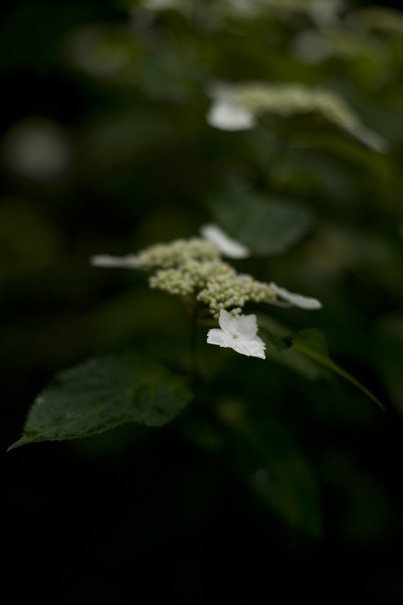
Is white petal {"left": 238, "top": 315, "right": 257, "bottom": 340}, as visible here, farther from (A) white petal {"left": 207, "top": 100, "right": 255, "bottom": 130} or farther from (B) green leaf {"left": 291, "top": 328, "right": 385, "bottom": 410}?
(A) white petal {"left": 207, "top": 100, "right": 255, "bottom": 130}

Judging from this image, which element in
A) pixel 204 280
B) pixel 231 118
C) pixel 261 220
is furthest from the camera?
pixel 231 118

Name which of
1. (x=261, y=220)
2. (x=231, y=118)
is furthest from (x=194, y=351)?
(x=231, y=118)

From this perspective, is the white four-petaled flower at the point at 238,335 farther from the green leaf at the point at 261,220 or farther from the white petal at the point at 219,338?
the green leaf at the point at 261,220

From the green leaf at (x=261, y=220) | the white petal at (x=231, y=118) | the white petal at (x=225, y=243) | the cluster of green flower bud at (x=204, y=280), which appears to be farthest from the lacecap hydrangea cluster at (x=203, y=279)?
the white petal at (x=231, y=118)

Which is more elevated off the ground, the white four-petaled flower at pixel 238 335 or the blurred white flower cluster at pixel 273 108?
the blurred white flower cluster at pixel 273 108

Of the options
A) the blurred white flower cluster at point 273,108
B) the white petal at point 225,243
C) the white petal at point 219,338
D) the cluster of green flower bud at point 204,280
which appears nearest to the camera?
the white petal at point 219,338

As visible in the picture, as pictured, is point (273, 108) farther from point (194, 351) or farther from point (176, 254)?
point (194, 351)

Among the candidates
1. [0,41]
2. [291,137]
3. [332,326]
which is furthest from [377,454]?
[0,41]
